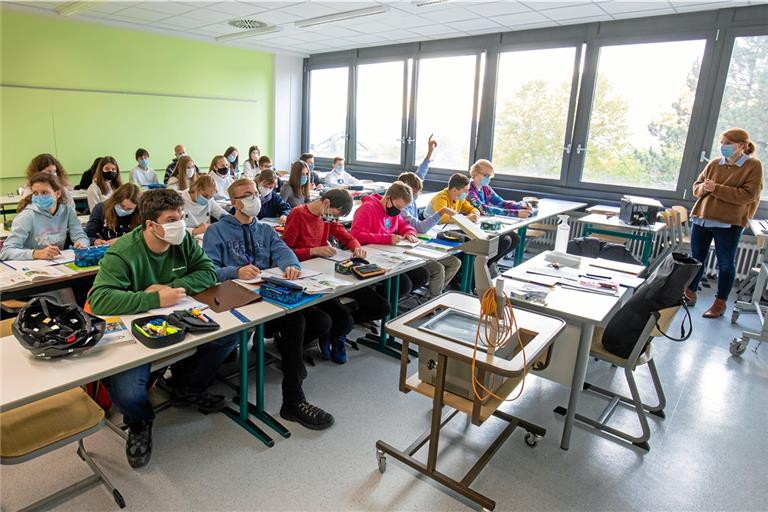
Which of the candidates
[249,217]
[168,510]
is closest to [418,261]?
[249,217]

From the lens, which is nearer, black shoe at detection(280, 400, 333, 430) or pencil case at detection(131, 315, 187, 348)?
pencil case at detection(131, 315, 187, 348)

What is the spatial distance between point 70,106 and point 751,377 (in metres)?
8.30

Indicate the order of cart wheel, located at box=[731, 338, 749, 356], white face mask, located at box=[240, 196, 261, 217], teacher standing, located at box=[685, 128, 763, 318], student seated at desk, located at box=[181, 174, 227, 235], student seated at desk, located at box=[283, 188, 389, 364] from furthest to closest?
student seated at desk, located at box=[181, 174, 227, 235]
teacher standing, located at box=[685, 128, 763, 318]
cart wheel, located at box=[731, 338, 749, 356]
student seated at desk, located at box=[283, 188, 389, 364]
white face mask, located at box=[240, 196, 261, 217]

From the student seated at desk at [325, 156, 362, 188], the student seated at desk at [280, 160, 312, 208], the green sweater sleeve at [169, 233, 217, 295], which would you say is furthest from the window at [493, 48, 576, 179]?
the green sweater sleeve at [169, 233, 217, 295]

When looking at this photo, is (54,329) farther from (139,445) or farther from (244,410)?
(244,410)

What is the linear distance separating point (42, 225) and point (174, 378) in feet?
4.90

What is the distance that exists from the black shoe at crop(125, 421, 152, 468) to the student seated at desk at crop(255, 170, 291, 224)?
2.58 meters

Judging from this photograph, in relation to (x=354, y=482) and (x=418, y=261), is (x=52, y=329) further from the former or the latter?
(x=418, y=261)

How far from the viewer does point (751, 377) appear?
3.28 meters

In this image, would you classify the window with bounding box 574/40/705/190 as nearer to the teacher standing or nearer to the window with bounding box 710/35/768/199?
the window with bounding box 710/35/768/199

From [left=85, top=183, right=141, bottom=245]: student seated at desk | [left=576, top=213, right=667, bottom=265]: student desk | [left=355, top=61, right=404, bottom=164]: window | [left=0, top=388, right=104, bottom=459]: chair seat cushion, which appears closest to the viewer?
[left=0, top=388, right=104, bottom=459]: chair seat cushion

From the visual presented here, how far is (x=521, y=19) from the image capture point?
6055mm

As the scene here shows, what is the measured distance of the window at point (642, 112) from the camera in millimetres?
5684

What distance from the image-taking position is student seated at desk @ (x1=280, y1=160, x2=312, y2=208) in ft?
16.8
